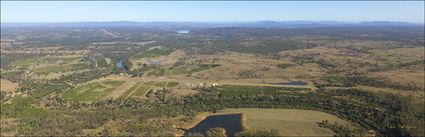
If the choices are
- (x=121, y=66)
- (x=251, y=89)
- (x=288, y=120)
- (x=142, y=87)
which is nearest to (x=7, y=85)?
(x=142, y=87)

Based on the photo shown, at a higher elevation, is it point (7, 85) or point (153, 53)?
point (153, 53)

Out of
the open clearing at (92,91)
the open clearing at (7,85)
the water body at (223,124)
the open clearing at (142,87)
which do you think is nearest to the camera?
the water body at (223,124)

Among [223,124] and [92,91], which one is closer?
[223,124]

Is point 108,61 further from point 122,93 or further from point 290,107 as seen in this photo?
point 290,107

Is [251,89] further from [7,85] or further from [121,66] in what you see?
[7,85]

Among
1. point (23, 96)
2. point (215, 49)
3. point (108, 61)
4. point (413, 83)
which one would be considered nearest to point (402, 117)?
point (413, 83)

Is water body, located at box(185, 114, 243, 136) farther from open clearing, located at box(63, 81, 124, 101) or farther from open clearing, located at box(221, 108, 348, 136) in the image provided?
open clearing, located at box(63, 81, 124, 101)

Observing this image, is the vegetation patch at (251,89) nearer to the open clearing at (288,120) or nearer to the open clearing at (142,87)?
the open clearing at (288,120)

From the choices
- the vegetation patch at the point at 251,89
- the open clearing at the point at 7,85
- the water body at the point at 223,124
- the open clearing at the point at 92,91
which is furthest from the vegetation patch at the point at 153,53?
the water body at the point at 223,124
